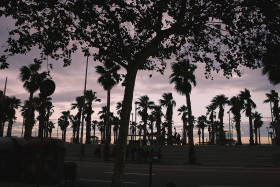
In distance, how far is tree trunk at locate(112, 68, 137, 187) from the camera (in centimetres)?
747

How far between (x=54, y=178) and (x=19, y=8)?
20.5ft

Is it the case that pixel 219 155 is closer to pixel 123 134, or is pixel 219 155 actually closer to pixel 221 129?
pixel 221 129

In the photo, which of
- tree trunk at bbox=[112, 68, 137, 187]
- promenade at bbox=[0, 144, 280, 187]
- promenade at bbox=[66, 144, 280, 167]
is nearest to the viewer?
tree trunk at bbox=[112, 68, 137, 187]

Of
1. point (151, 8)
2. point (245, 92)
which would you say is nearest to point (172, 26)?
point (151, 8)

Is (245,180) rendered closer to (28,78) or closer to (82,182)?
(82,182)

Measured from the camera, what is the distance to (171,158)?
96.6 ft

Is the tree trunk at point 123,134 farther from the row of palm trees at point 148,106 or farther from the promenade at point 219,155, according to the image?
the promenade at point 219,155

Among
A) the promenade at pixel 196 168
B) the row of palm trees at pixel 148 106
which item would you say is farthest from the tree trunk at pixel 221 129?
the promenade at pixel 196 168

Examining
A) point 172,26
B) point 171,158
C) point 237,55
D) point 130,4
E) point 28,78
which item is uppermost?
point 28,78

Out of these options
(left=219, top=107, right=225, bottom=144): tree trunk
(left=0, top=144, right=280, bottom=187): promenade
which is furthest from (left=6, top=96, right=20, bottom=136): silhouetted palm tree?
(left=219, top=107, right=225, bottom=144): tree trunk

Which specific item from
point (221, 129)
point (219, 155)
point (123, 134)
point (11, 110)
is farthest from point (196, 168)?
point (11, 110)

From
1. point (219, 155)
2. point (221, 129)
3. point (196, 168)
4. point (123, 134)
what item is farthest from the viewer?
point (221, 129)

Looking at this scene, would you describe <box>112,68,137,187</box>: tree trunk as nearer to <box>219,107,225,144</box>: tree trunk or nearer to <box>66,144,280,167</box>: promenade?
<box>66,144,280,167</box>: promenade

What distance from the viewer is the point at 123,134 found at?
26.0 ft
